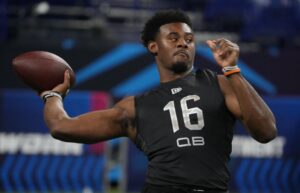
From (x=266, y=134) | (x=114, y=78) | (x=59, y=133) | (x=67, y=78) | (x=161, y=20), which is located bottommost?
(x=266, y=134)

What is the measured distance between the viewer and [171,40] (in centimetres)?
411

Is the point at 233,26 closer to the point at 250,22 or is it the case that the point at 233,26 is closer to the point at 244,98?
the point at 250,22

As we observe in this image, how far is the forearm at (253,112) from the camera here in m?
3.72

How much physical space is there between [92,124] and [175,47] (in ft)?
2.15

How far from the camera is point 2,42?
34.2ft

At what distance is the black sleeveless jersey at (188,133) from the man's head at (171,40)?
0.12 m

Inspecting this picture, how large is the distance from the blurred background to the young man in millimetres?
5394

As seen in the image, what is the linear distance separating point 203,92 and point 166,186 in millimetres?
575

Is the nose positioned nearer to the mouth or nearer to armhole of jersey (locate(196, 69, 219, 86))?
the mouth

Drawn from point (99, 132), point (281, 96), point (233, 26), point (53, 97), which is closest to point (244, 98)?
point (99, 132)

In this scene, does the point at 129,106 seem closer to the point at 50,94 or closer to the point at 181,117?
the point at 181,117

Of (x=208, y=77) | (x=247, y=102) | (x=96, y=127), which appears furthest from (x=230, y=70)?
(x=96, y=127)

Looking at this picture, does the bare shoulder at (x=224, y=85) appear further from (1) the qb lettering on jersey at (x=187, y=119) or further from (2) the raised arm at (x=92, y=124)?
(2) the raised arm at (x=92, y=124)

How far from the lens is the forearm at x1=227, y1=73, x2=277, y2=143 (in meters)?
3.72
